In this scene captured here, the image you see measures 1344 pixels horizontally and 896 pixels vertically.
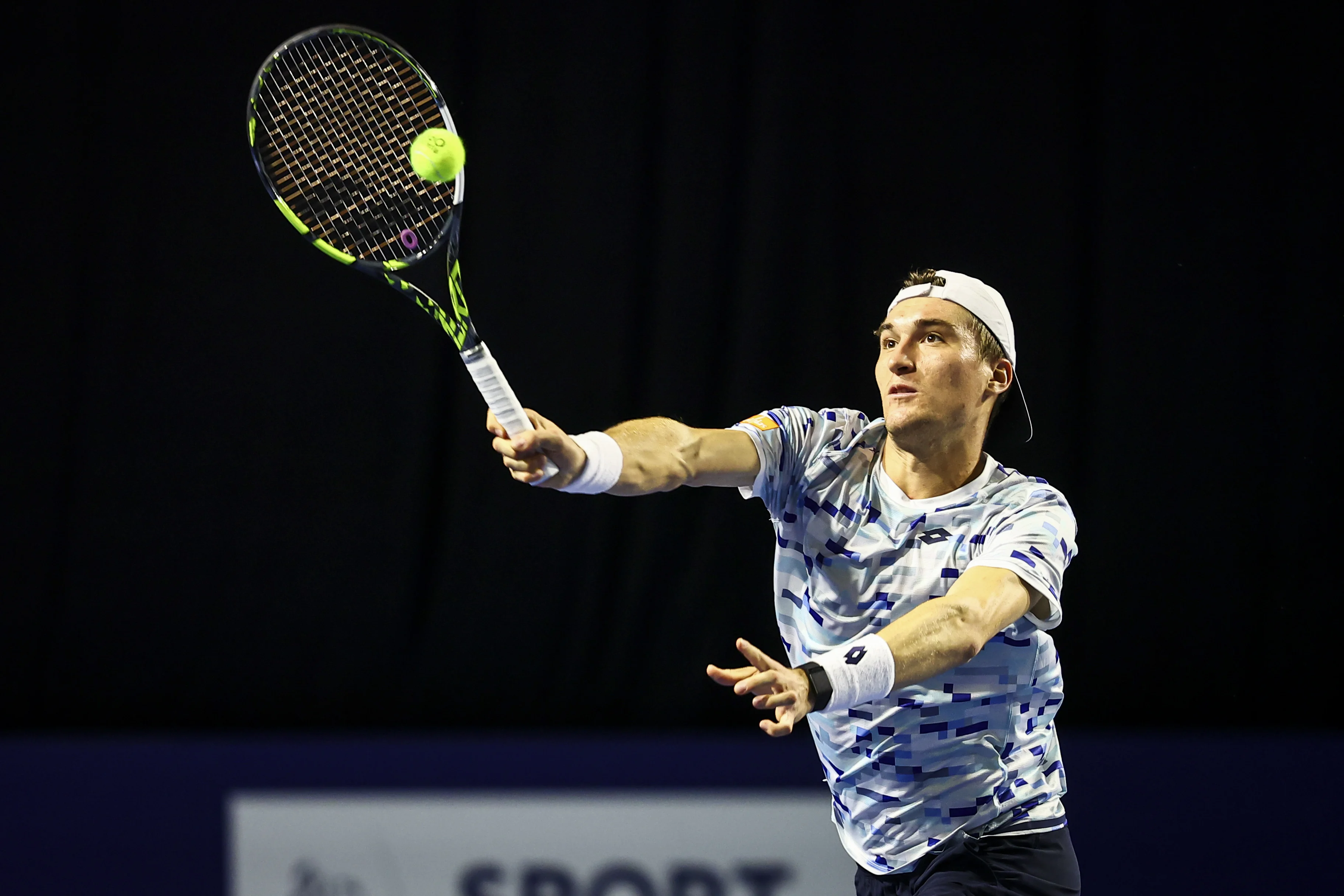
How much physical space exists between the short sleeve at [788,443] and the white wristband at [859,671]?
0.57 m

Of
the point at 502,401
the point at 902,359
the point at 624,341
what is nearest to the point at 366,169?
the point at 502,401

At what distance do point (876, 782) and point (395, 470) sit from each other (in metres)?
2.17

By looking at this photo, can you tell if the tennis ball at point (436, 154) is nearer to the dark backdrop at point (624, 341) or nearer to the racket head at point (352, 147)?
the racket head at point (352, 147)

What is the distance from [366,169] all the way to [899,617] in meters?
1.42

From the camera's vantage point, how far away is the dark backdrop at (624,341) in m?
4.36

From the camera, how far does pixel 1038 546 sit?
98.5 inches

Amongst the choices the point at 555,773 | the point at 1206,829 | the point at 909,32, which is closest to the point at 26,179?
the point at 555,773

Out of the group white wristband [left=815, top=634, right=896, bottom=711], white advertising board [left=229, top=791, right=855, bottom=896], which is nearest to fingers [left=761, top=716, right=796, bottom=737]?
white wristband [left=815, top=634, right=896, bottom=711]

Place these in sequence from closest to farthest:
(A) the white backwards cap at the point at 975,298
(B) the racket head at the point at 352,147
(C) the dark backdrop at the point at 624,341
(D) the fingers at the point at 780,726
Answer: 1. (D) the fingers at the point at 780,726
2. (B) the racket head at the point at 352,147
3. (A) the white backwards cap at the point at 975,298
4. (C) the dark backdrop at the point at 624,341

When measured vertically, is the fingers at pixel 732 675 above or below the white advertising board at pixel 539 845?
above

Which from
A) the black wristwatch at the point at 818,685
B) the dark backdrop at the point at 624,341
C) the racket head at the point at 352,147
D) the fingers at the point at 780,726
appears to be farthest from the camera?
the dark backdrop at the point at 624,341

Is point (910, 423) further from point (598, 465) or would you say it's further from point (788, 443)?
point (598, 465)

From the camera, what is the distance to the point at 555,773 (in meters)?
4.05

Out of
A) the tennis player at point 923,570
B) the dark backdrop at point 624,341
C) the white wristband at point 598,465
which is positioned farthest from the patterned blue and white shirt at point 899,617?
the dark backdrop at point 624,341
